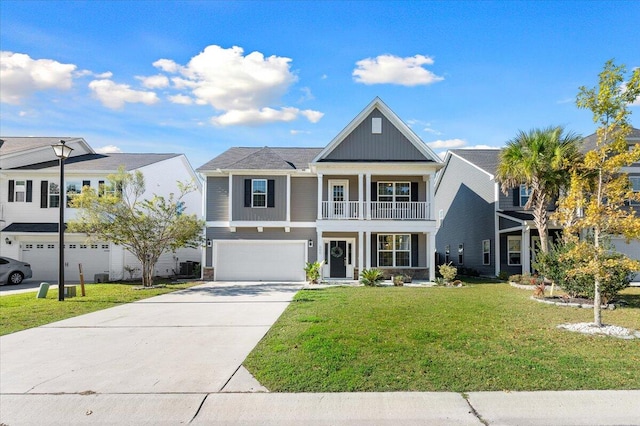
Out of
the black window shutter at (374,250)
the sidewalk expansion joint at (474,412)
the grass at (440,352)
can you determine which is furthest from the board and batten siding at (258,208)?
the sidewalk expansion joint at (474,412)

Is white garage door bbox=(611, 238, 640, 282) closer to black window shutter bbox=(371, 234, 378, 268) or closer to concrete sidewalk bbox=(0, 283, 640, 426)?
black window shutter bbox=(371, 234, 378, 268)

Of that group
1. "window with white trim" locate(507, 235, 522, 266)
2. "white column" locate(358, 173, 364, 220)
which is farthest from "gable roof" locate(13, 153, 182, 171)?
"window with white trim" locate(507, 235, 522, 266)

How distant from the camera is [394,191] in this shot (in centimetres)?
2223


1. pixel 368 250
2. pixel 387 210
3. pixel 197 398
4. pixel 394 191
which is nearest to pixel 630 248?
pixel 394 191

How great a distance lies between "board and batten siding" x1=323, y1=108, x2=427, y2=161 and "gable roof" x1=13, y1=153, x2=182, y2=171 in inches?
420

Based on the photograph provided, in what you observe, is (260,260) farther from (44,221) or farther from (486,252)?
(486,252)

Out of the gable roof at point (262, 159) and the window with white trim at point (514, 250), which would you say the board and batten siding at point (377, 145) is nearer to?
the gable roof at point (262, 159)

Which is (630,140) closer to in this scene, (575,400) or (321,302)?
(321,302)

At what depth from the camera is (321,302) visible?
516 inches

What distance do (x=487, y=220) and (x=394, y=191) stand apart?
238 inches

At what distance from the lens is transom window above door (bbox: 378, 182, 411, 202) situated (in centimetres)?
2218

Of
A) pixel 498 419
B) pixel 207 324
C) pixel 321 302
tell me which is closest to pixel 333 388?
pixel 498 419

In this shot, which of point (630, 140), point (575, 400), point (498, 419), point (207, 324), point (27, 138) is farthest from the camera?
point (27, 138)

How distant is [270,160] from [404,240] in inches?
305
